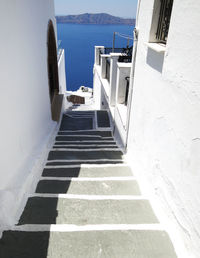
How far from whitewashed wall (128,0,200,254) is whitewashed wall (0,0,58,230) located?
195 cm

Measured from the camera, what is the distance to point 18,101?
11.0 feet

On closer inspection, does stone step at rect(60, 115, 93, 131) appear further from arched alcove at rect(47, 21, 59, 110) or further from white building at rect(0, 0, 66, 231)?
white building at rect(0, 0, 66, 231)

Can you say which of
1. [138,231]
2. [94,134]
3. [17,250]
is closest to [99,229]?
[138,231]

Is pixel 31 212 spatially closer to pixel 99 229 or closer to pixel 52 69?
pixel 99 229

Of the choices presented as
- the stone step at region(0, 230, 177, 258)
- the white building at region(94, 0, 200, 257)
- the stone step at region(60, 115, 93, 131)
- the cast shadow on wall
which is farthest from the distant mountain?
the stone step at region(0, 230, 177, 258)

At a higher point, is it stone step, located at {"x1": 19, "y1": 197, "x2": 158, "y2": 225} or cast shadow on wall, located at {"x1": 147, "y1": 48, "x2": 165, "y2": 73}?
cast shadow on wall, located at {"x1": 147, "y1": 48, "x2": 165, "y2": 73}

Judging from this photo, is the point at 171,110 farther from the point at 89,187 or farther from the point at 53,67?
the point at 53,67

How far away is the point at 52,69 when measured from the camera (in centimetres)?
938

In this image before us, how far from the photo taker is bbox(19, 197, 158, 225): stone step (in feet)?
8.57

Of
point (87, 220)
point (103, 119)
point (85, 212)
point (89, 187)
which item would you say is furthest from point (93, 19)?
point (87, 220)

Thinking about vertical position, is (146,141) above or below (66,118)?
above

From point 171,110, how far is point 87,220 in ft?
5.68

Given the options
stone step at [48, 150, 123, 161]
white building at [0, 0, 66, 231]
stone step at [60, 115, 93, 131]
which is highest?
white building at [0, 0, 66, 231]

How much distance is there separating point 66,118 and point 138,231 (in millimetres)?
7909
